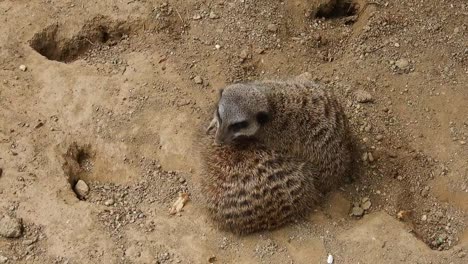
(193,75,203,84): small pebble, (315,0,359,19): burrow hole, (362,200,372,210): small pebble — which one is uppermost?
(315,0,359,19): burrow hole

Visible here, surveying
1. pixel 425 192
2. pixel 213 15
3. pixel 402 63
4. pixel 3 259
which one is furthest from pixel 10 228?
pixel 402 63

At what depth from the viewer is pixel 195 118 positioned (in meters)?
3.45

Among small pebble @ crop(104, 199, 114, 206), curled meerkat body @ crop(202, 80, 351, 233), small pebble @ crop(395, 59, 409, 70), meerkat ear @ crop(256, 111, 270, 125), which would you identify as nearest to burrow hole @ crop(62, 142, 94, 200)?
small pebble @ crop(104, 199, 114, 206)

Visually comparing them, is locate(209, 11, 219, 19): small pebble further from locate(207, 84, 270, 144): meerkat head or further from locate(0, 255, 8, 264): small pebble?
locate(0, 255, 8, 264): small pebble

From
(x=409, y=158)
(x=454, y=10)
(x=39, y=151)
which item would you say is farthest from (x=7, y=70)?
(x=454, y=10)

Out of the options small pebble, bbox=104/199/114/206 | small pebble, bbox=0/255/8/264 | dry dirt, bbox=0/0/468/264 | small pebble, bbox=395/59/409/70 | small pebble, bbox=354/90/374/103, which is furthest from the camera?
small pebble, bbox=395/59/409/70

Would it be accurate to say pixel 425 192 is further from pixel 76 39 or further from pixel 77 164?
pixel 76 39

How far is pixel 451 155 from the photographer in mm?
3324

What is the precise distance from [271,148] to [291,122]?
16 cm

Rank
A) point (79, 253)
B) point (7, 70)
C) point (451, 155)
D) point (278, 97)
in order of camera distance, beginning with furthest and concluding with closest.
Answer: point (7, 70)
point (451, 155)
point (278, 97)
point (79, 253)

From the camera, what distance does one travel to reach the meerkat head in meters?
2.99

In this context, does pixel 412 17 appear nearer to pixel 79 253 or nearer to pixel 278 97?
pixel 278 97

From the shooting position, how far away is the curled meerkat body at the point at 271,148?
2.99 meters

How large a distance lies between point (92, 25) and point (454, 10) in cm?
218
